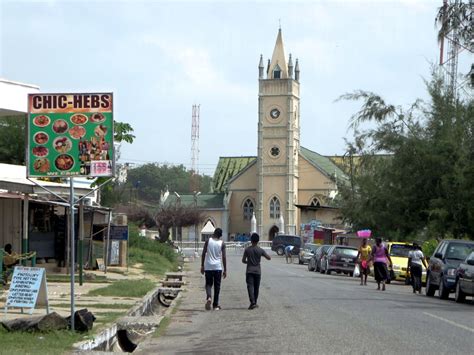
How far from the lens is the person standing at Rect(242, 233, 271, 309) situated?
19.7m

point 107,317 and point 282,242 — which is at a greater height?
point 107,317

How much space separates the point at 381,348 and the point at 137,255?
32935 millimetres

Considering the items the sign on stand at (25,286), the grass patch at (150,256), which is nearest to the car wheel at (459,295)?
the sign on stand at (25,286)

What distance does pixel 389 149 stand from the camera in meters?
43.0

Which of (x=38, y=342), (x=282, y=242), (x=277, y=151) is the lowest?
(x=282, y=242)

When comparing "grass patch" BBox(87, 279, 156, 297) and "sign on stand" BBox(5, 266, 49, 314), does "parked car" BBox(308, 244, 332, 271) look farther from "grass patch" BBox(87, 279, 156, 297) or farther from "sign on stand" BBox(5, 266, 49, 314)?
"sign on stand" BBox(5, 266, 49, 314)

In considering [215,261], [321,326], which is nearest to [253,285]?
[215,261]

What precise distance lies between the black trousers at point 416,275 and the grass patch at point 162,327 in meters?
12.4

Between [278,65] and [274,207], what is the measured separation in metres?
19.2

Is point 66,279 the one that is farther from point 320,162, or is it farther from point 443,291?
point 320,162

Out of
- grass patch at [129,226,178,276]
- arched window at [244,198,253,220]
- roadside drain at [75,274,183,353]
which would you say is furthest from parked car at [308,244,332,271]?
arched window at [244,198,253,220]

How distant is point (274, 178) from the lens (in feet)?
388

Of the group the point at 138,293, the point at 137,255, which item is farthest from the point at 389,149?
the point at 138,293

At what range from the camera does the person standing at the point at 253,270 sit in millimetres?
19703
